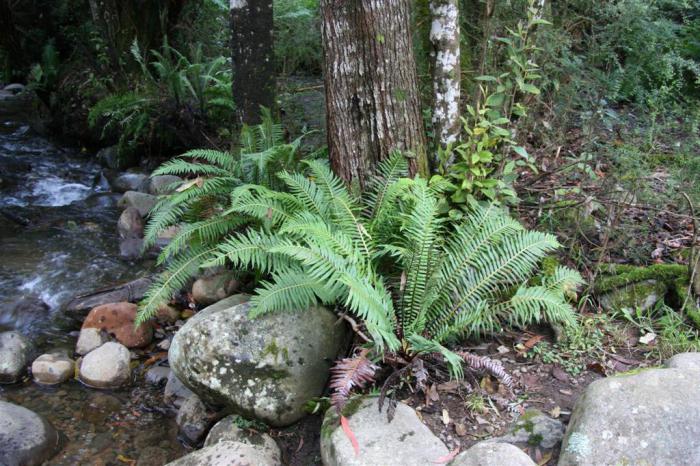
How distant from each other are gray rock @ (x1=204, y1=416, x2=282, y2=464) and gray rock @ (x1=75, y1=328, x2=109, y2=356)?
1658mm

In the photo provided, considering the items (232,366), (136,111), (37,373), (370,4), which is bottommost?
(37,373)

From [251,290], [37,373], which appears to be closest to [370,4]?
[251,290]

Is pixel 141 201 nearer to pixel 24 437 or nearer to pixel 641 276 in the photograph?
pixel 24 437

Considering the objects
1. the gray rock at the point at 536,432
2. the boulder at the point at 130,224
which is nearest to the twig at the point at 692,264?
the gray rock at the point at 536,432

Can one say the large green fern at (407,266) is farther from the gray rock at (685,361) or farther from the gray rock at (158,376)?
the gray rock at (158,376)

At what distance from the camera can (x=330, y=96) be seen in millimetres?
4395

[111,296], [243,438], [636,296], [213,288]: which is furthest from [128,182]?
[636,296]

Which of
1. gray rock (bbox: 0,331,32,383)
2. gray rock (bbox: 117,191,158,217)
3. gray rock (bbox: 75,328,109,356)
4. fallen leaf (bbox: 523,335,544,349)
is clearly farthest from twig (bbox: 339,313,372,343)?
gray rock (bbox: 117,191,158,217)

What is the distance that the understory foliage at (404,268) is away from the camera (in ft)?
11.4

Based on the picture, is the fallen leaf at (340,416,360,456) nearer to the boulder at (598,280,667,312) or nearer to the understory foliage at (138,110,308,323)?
the understory foliage at (138,110,308,323)

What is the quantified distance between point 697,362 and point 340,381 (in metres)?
1.94

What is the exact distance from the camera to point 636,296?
3.99 meters

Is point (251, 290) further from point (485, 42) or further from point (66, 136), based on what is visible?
point (66, 136)

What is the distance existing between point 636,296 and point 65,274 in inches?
207
